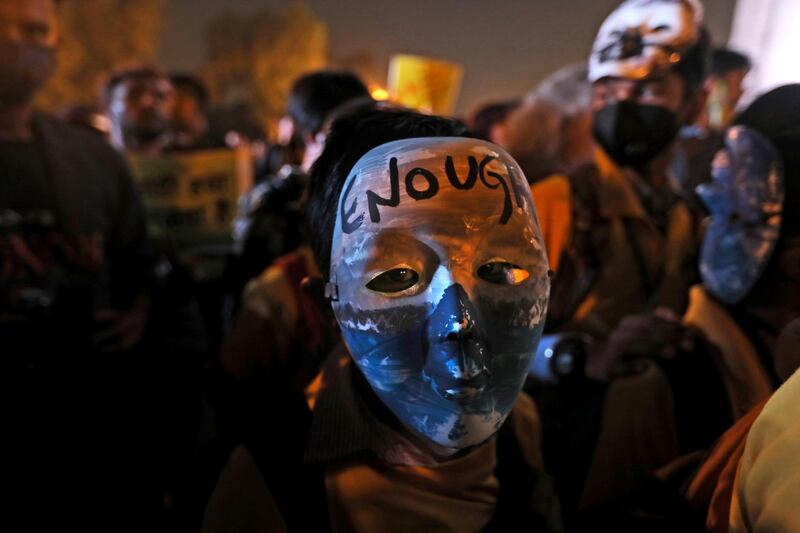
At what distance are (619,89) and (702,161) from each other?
0.53 m

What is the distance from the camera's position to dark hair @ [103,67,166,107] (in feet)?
14.2

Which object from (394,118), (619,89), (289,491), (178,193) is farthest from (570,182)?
(178,193)

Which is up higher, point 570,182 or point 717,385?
point 570,182

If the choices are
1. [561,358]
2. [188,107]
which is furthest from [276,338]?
[188,107]

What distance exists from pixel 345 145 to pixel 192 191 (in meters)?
2.73

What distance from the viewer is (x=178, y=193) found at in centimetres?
384

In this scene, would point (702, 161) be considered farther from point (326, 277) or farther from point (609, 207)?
point (326, 277)

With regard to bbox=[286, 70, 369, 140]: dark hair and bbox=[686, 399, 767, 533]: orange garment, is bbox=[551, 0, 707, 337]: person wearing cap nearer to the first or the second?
bbox=[686, 399, 767, 533]: orange garment

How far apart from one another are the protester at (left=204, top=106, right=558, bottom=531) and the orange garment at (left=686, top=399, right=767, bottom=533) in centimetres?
29

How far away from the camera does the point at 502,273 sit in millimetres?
1181

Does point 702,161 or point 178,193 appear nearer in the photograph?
point 702,161

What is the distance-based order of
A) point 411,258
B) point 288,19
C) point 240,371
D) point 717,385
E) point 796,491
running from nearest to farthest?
point 796,491, point 411,258, point 717,385, point 240,371, point 288,19

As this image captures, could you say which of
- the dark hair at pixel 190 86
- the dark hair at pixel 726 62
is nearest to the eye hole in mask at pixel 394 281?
the dark hair at pixel 726 62

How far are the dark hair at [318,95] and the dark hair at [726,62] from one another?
1788 millimetres
